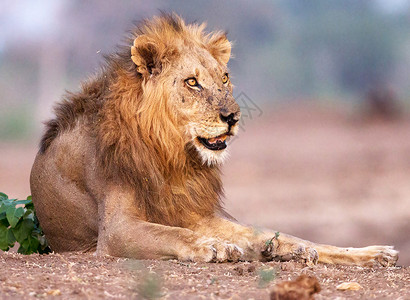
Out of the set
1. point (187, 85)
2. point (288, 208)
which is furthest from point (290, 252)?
point (288, 208)

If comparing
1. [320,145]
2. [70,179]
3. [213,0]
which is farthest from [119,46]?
[213,0]

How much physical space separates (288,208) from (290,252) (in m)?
11.9

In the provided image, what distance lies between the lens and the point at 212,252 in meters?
5.99

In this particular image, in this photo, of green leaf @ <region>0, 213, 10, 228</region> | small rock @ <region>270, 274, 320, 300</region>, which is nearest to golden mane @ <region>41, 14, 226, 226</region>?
green leaf @ <region>0, 213, 10, 228</region>

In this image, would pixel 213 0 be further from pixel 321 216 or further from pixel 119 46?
pixel 119 46

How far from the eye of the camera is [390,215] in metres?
17.5

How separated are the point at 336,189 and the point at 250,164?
10.9 ft

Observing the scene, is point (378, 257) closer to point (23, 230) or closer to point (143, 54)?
point (143, 54)

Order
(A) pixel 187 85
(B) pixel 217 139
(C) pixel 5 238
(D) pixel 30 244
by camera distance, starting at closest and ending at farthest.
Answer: (B) pixel 217 139
(A) pixel 187 85
(C) pixel 5 238
(D) pixel 30 244

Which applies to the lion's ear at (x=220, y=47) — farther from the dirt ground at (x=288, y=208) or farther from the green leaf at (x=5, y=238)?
the green leaf at (x=5, y=238)

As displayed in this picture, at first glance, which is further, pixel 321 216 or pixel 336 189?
pixel 336 189

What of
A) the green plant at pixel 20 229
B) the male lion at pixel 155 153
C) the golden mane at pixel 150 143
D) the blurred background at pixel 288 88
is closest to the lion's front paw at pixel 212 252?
the male lion at pixel 155 153

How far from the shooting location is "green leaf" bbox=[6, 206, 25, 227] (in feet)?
25.2

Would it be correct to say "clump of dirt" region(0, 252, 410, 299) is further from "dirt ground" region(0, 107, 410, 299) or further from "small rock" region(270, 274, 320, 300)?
"small rock" region(270, 274, 320, 300)
